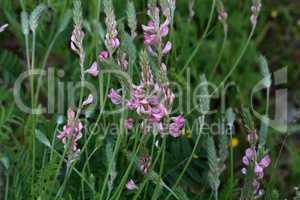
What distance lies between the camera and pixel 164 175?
1830mm

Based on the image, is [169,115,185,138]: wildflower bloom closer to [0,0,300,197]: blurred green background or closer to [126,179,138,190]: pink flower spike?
[126,179,138,190]: pink flower spike

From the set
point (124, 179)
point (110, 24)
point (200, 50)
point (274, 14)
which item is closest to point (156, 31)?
point (110, 24)

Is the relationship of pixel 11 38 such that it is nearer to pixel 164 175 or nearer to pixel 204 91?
pixel 164 175

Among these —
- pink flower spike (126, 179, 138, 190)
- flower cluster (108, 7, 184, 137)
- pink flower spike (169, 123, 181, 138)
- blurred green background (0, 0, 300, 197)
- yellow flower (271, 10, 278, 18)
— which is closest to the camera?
flower cluster (108, 7, 184, 137)

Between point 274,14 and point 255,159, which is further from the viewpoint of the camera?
point 274,14

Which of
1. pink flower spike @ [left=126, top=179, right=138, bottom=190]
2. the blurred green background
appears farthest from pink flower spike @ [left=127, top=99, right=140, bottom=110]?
the blurred green background

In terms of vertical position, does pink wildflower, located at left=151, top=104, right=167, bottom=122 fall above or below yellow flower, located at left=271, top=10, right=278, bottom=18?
below

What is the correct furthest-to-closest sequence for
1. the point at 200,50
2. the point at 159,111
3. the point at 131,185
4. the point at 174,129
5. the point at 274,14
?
the point at 274,14, the point at 200,50, the point at 131,185, the point at 174,129, the point at 159,111

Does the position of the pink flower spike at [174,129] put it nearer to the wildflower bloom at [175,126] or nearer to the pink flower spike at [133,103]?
the wildflower bloom at [175,126]

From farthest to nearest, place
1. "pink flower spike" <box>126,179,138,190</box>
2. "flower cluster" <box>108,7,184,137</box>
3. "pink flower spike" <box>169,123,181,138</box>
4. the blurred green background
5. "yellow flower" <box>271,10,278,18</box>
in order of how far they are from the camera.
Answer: "yellow flower" <box>271,10,278,18</box>
the blurred green background
"pink flower spike" <box>126,179,138,190</box>
"pink flower spike" <box>169,123,181,138</box>
"flower cluster" <box>108,7,184,137</box>

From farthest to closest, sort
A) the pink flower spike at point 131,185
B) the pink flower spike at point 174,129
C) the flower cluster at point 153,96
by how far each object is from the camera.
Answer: the pink flower spike at point 131,185 → the pink flower spike at point 174,129 → the flower cluster at point 153,96

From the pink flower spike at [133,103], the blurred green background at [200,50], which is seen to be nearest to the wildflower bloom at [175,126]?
the pink flower spike at [133,103]

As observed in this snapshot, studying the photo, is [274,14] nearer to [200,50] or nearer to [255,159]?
[200,50]

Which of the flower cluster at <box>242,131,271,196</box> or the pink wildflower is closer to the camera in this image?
the pink wildflower
